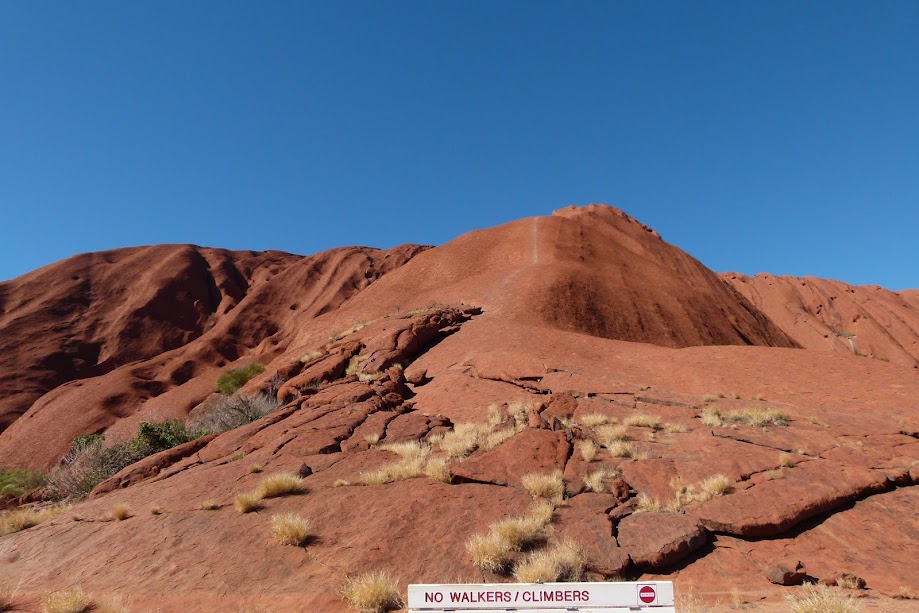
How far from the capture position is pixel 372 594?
5.39 meters

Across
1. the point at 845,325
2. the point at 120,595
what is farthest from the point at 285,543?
the point at 845,325

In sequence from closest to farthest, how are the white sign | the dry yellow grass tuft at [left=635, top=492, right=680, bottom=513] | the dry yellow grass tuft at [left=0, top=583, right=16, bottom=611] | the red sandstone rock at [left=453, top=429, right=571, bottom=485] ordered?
the white sign < the dry yellow grass tuft at [left=0, top=583, right=16, bottom=611] < the dry yellow grass tuft at [left=635, top=492, right=680, bottom=513] < the red sandstone rock at [left=453, top=429, right=571, bottom=485]

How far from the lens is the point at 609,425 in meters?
10.7

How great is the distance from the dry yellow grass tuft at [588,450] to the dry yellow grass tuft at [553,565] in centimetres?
281

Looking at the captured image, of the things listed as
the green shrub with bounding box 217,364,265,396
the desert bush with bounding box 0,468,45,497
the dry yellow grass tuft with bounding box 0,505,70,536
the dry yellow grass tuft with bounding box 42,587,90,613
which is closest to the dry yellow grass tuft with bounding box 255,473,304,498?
the dry yellow grass tuft with bounding box 42,587,90,613

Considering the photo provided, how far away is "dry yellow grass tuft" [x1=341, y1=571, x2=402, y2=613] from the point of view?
5.35 m

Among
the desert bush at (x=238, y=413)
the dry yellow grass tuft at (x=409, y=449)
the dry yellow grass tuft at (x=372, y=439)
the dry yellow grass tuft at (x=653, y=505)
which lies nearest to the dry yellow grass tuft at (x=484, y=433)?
the dry yellow grass tuft at (x=409, y=449)

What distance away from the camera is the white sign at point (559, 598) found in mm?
3762

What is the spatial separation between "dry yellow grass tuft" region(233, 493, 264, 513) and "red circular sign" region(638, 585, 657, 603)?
21.2 feet

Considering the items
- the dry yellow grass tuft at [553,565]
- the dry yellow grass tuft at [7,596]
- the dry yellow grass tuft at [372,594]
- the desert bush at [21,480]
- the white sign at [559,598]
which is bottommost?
the desert bush at [21,480]

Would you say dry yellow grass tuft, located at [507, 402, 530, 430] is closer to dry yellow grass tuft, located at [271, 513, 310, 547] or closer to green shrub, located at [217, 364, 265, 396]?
dry yellow grass tuft, located at [271, 513, 310, 547]

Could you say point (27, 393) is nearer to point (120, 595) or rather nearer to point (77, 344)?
point (77, 344)

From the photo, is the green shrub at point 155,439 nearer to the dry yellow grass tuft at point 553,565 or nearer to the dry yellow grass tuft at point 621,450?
the dry yellow grass tuft at point 621,450

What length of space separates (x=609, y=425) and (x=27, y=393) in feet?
184
